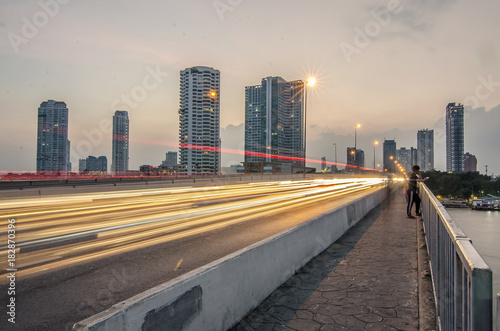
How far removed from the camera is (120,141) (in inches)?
3593

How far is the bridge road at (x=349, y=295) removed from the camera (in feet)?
13.1

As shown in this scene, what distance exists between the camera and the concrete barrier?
2.46m

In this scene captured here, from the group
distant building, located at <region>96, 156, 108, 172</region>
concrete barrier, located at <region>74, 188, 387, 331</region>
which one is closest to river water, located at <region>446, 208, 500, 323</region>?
concrete barrier, located at <region>74, 188, 387, 331</region>

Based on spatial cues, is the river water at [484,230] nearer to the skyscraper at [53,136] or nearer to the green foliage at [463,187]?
the green foliage at [463,187]

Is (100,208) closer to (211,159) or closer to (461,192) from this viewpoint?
(211,159)

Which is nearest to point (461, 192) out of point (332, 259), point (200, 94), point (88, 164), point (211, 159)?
point (211, 159)

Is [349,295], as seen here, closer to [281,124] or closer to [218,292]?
[218,292]

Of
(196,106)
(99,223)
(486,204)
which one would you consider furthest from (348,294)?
(486,204)

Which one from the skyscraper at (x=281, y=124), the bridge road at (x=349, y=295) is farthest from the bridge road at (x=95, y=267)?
the skyscraper at (x=281, y=124)

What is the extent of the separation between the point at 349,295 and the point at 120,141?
95.8 m

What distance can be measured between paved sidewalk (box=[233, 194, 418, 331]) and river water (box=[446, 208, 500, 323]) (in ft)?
195

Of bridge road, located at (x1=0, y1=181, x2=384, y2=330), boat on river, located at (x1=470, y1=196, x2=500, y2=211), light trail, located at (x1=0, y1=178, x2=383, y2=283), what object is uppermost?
light trail, located at (x1=0, y1=178, x2=383, y2=283)

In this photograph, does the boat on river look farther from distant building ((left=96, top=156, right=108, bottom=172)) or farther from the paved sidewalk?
distant building ((left=96, top=156, right=108, bottom=172))

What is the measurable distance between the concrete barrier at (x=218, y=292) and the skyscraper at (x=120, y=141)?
8647 cm
